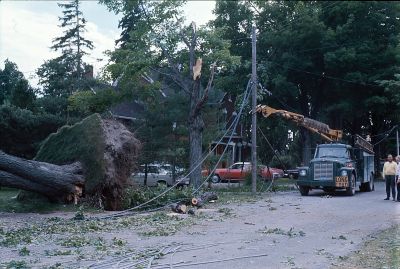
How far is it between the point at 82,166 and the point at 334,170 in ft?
37.8

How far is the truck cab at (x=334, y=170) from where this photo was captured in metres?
23.6

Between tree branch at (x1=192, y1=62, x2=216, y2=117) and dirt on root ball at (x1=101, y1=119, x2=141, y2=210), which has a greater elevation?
tree branch at (x1=192, y1=62, x2=216, y2=117)

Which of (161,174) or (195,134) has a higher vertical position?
(195,134)

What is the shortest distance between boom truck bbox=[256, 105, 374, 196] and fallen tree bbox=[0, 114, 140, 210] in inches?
355

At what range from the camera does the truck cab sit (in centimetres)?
2358

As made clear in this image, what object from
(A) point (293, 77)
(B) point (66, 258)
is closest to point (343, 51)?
(A) point (293, 77)

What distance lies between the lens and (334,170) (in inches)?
927

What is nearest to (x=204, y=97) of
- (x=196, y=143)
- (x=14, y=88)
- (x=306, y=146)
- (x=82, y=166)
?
(x=196, y=143)

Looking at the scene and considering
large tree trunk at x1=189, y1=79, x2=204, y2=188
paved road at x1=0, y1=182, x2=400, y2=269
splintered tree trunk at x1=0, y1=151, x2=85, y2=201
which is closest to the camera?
paved road at x1=0, y1=182, x2=400, y2=269

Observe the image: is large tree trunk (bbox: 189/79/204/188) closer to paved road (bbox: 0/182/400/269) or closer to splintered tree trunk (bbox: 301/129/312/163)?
paved road (bbox: 0/182/400/269)

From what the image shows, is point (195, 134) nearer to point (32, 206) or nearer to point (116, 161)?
point (116, 161)

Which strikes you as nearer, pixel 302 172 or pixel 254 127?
pixel 302 172

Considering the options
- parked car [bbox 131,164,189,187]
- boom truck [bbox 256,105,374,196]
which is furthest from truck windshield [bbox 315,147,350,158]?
parked car [bbox 131,164,189,187]

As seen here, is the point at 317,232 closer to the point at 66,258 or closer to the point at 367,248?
the point at 367,248
